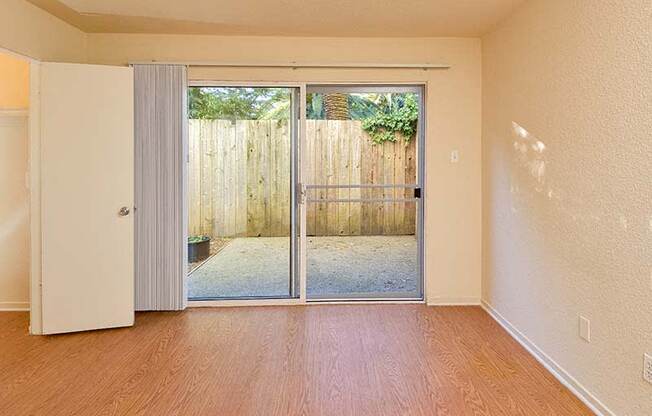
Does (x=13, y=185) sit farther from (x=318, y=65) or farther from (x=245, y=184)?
(x=318, y=65)

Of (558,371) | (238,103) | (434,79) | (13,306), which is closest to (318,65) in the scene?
(238,103)

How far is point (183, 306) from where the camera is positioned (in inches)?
144

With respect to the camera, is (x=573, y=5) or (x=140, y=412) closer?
(x=140, y=412)

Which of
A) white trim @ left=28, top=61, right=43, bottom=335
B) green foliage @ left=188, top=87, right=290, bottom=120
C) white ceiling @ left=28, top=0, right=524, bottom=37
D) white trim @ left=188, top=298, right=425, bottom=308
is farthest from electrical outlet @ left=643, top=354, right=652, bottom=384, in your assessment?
white trim @ left=28, top=61, right=43, bottom=335

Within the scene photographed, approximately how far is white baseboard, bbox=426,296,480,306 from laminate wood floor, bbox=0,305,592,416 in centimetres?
24

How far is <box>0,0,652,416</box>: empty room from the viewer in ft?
7.07

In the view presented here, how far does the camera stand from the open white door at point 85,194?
121 inches

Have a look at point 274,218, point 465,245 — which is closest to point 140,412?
point 274,218

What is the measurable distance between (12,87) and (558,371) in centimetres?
470

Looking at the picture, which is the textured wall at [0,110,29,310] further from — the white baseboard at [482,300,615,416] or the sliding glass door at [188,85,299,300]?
the white baseboard at [482,300,615,416]

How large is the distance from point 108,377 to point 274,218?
1.87 m

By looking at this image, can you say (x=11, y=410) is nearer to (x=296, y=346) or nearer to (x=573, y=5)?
(x=296, y=346)

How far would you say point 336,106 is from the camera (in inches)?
153

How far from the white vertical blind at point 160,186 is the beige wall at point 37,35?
56 cm
